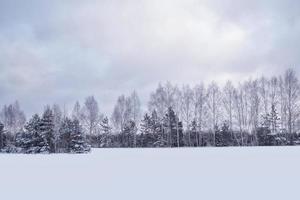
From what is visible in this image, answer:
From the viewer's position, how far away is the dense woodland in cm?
3575

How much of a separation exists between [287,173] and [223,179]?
6.05 ft

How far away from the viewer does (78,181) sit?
25.7 ft

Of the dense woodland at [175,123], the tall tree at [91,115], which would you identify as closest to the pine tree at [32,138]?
the dense woodland at [175,123]

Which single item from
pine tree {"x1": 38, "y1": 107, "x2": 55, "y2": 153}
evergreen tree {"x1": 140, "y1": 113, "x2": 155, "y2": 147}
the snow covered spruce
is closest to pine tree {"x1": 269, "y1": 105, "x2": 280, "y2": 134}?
evergreen tree {"x1": 140, "y1": 113, "x2": 155, "y2": 147}

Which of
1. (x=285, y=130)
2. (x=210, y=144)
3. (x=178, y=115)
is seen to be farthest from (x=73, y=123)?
(x=285, y=130)

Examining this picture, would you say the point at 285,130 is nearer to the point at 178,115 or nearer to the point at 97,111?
the point at 178,115

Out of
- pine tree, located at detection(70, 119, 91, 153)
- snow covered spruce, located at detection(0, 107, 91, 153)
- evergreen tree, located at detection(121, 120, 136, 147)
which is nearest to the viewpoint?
pine tree, located at detection(70, 119, 91, 153)

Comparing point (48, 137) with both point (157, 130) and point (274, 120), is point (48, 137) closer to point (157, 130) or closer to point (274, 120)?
point (157, 130)

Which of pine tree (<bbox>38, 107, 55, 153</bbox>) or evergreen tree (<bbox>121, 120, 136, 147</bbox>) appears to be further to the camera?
evergreen tree (<bbox>121, 120, 136, 147</bbox>)

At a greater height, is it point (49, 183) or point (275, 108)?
point (275, 108)

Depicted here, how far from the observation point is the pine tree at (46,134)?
34906mm

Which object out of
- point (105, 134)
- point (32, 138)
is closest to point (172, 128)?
point (105, 134)

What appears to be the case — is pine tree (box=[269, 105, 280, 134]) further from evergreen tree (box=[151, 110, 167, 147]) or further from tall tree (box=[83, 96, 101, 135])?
tall tree (box=[83, 96, 101, 135])

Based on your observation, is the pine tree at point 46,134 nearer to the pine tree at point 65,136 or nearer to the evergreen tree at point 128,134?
the pine tree at point 65,136
